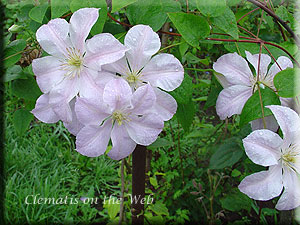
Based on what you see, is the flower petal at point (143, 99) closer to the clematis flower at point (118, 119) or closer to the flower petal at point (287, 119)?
the clematis flower at point (118, 119)

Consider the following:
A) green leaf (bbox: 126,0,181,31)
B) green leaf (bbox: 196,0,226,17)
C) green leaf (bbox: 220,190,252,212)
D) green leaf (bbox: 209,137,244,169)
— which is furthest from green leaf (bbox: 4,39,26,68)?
green leaf (bbox: 220,190,252,212)

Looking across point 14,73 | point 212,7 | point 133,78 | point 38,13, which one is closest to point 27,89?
point 14,73

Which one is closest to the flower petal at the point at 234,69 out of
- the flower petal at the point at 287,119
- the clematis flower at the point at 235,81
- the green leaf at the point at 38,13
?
the clematis flower at the point at 235,81

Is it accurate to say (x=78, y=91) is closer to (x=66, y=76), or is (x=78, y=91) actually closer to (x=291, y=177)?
(x=66, y=76)

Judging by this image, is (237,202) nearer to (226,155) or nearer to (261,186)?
(226,155)

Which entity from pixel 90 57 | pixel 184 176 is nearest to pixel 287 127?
pixel 90 57
